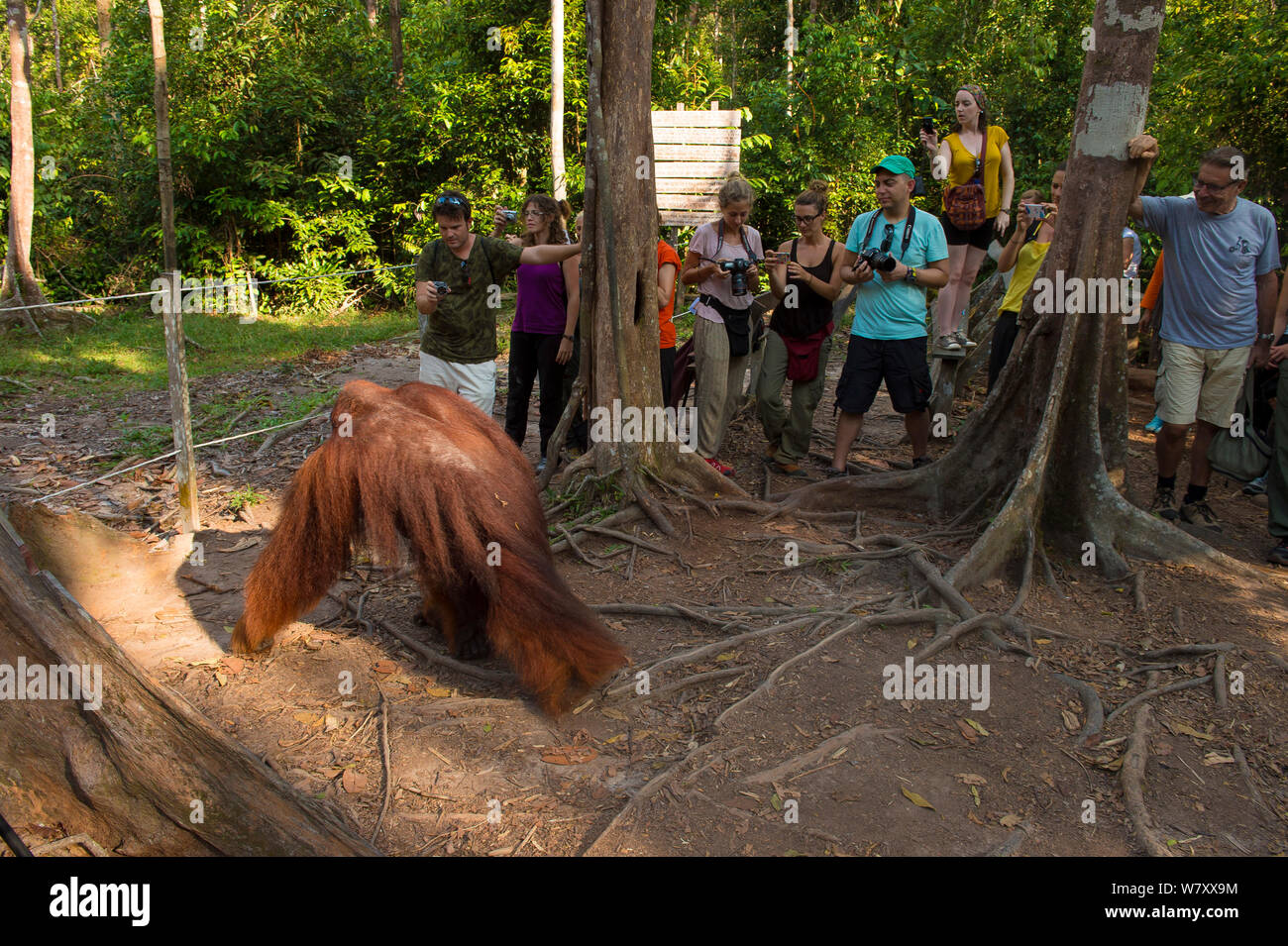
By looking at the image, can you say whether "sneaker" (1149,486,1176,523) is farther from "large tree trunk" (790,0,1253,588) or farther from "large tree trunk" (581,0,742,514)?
"large tree trunk" (581,0,742,514)

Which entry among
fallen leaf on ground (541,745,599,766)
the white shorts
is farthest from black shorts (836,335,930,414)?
fallen leaf on ground (541,745,599,766)

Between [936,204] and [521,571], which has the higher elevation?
[936,204]

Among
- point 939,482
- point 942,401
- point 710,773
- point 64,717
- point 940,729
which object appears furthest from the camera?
point 942,401

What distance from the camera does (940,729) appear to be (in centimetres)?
349

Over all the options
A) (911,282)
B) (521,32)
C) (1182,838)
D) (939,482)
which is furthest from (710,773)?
(521,32)

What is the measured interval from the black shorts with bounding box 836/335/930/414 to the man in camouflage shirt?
1.90m

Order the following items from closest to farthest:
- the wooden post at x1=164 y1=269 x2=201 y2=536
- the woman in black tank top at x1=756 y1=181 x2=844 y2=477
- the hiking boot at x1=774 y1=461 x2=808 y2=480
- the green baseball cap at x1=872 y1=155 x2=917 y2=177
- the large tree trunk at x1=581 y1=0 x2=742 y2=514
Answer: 1. the wooden post at x1=164 y1=269 x2=201 y2=536
2. the large tree trunk at x1=581 y1=0 x2=742 y2=514
3. the green baseball cap at x1=872 y1=155 x2=917 y2=177
4. the woman in black tank top at x1=756 y1=181 x2=844 y2=477
5. the hiking boot at x1=774 y1=461 x2=808 y2=480

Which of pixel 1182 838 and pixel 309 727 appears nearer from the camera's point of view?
pixel 1182 838

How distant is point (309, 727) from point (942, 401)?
5.32 metres

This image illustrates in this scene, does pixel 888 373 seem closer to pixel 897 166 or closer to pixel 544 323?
pixel 897 166

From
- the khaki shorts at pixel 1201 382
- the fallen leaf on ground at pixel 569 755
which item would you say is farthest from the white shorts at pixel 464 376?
the khaki shorts at pixel 1201 382

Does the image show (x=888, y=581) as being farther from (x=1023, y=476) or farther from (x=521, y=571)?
(x=521, y=571)

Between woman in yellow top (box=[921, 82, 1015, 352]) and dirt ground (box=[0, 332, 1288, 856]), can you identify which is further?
woman in yellow top (box=[921, 82, 1015, 352])

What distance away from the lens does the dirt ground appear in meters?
3.03
